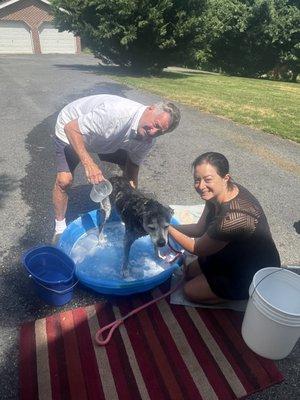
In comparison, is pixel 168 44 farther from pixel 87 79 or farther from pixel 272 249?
pixel 272 249

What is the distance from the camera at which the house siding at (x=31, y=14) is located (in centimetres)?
3306

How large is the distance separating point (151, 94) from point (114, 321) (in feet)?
38.4

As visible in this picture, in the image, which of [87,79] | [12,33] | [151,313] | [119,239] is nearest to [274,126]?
[119,239]

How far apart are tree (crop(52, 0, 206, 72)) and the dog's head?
16748mm

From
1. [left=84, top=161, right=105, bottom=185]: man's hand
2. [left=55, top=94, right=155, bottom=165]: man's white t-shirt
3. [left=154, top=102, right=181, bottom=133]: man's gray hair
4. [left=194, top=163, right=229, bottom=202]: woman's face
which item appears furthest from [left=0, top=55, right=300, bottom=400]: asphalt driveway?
[left=154, top=102, right=181, bottom=133]: man's gray hair

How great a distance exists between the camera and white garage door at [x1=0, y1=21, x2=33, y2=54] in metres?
33.2

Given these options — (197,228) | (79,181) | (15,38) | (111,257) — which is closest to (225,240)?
(197,228)

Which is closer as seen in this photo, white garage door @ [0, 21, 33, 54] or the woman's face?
the woman's face

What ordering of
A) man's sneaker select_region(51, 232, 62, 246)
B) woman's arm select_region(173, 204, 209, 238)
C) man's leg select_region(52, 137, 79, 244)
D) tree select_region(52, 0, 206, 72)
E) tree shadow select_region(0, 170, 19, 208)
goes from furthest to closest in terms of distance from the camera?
1. tree select_region(52, 0, 206, 72)
2. tree shadow select_region(0, 170, 19, 208)
3. man's sneaker select_region(51, 232, 62, 246)
4. man's leg select_region(52, 137, 79, 244)
5. woman's arm select_region(173, 204, 209, 238)

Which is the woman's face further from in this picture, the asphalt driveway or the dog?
the asphalt driveway

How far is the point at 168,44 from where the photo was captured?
62.1 ft

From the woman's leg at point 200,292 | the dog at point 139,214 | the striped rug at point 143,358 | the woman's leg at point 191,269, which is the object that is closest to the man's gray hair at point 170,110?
the dog at point 139,214

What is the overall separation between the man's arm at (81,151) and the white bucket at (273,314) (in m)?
1.98

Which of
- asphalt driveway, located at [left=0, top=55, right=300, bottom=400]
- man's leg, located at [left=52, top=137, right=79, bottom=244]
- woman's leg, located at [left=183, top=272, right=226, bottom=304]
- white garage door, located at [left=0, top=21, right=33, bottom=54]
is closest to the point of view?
asphalt driveway, located at [left=0, top=55, right=300, bottom=400]
